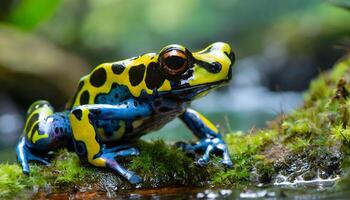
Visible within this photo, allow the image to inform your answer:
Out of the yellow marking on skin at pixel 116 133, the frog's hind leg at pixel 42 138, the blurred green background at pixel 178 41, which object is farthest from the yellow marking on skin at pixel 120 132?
the blurred green background at pixel 178 41

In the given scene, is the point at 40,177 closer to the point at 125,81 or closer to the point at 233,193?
the point at 125,81

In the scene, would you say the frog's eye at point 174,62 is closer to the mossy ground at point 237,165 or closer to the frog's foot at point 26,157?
the mossy ground at point 237,165

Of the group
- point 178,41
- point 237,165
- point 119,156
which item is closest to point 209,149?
point 237,165

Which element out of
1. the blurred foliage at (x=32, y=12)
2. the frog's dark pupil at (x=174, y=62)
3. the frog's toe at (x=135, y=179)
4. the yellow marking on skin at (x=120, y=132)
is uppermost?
the blurred foliage at (x=32, y=12)

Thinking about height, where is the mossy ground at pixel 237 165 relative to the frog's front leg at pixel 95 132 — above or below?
below

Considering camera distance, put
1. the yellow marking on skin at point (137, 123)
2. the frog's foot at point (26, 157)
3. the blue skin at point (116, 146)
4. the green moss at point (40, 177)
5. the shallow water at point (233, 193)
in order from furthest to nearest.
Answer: the yellow marking on skin at point (137, 123)
the frog's foot at point (26, 157)
the blue skin at point (116, 146)
the green moss at point (40, 177)
the shallow water at point (233, 193)

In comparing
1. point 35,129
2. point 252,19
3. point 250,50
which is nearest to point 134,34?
point 252,19

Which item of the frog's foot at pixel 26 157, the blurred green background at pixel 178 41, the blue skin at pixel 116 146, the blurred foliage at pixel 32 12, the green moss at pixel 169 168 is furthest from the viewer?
the blurred green background at pixel 178 41

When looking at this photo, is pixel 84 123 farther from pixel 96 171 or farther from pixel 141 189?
pixel 141 189

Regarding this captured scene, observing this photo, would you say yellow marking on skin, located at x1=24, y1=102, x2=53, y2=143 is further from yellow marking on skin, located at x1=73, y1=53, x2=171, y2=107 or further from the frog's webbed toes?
the frog's webbed toes
